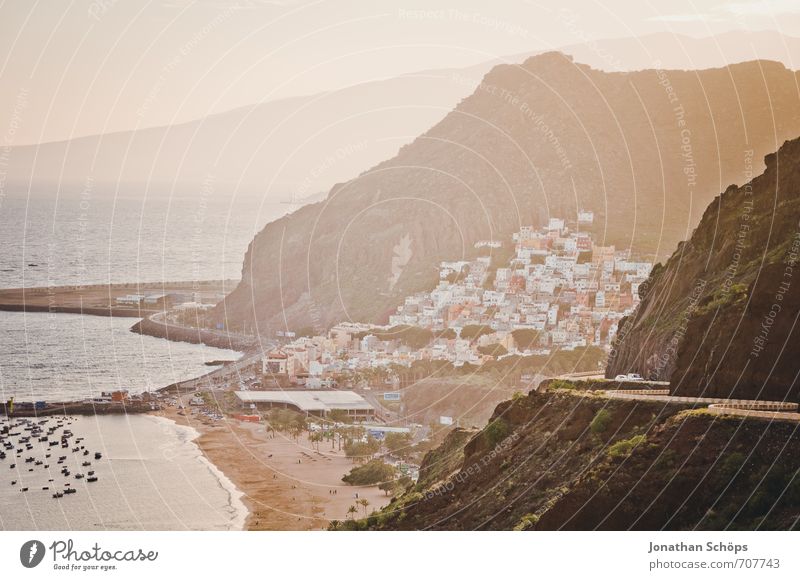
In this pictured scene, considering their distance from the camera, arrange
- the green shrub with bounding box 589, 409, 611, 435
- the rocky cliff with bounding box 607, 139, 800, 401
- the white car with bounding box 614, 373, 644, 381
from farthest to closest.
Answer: the white car with bounding box 614, 373, 644, 381, the green shrub with bounding box 589, 409, 611, 435, the rocky cliff with bounding box 607, 139, 800, 401

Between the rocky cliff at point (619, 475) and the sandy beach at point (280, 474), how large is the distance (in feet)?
24.0

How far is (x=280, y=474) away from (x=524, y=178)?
3945 cm

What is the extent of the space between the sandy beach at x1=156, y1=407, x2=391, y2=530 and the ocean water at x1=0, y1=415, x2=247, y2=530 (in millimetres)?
500

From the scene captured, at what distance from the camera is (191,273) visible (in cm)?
7831

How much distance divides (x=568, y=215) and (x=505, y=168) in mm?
6790

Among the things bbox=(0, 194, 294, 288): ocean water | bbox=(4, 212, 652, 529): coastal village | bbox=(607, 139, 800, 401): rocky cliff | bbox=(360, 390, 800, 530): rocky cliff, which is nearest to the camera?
bbox=(360, 390, 800, 530): rocky cliff

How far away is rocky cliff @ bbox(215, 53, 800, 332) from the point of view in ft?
205

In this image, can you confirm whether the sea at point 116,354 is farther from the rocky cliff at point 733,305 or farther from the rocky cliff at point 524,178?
the rocky cliff at point 733,305

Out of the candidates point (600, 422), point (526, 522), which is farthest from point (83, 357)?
point (526, 522)

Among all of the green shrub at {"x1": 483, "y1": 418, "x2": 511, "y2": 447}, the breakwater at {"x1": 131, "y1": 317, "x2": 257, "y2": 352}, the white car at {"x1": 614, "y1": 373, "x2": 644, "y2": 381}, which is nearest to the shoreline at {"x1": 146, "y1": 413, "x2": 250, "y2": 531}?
the green shrub at {"x1": 483, "y1": 418, "x2": 511, "y2": 447}

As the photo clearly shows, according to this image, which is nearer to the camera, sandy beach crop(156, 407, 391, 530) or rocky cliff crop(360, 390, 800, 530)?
rocky cliff crop(360, 390, 800, 530)

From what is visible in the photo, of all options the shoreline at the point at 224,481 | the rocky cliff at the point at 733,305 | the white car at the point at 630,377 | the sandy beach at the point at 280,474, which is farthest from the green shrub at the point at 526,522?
the shoreline at the point at 224,481
